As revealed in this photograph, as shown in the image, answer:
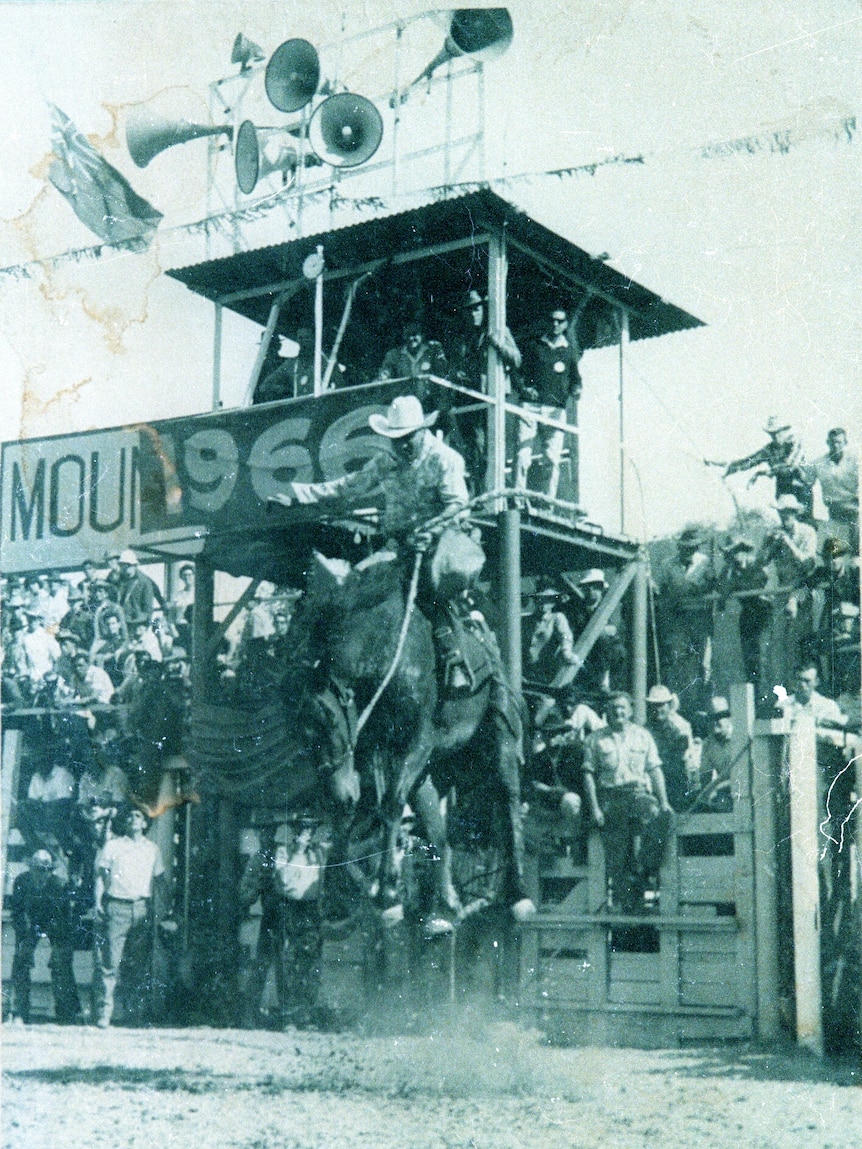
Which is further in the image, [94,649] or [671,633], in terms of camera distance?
[94,649]

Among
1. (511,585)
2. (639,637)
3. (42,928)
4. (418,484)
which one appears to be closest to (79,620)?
(42,928)

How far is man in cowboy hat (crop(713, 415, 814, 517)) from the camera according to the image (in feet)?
23.0

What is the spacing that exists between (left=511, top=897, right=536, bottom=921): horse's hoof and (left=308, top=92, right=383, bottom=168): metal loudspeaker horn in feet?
13.5

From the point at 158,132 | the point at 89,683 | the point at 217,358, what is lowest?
the point at 89,683

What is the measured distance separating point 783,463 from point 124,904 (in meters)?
4.37

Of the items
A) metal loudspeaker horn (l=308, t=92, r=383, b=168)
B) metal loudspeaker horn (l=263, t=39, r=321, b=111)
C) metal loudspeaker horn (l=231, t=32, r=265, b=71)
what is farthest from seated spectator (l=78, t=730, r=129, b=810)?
metal loudspeaker horn (l=231, t=32, r=265, b=71)

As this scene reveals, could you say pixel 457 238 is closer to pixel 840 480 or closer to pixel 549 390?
pixel 549 390

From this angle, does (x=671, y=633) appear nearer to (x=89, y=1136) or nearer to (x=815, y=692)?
(x=815, y=692)

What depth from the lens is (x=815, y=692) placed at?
22.7 feet

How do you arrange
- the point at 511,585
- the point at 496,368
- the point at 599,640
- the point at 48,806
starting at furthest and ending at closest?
the point at 48,806 < the point at 496,368 < the point at 599,640 < the point at 511,585

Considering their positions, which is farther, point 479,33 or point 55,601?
point 55,601

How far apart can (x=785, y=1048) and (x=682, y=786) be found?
4.13 ft

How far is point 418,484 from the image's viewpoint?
768 cm

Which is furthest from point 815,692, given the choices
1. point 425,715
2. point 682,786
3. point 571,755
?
point 425,715
